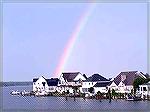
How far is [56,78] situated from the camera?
25266mm

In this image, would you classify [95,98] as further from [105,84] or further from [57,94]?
[57,94]

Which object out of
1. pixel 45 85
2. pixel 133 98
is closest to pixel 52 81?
pixel 45 85

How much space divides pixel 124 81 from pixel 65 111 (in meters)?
6.99

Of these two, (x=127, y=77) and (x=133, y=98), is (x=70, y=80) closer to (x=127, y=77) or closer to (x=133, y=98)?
(x=127, y=77)

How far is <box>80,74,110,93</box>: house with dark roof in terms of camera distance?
810 inches

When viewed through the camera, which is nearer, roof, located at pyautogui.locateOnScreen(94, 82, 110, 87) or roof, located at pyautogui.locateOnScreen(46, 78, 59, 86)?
roof, located at pyautogui.locateOnScreen(94, 82, 110, 87)

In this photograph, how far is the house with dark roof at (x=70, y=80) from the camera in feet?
76.1

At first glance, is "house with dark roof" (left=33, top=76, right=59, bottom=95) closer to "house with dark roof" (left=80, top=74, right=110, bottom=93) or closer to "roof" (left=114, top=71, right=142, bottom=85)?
"house with dark roof" (left=80, top=74, right=110, bottom=93)

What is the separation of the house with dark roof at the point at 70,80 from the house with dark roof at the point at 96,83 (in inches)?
30.0

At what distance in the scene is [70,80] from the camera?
23734mm

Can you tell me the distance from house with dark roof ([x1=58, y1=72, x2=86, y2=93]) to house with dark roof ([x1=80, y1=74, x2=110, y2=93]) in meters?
0.76

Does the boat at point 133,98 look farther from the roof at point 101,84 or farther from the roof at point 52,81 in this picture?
the roof at point 52,81

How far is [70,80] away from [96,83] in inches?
111

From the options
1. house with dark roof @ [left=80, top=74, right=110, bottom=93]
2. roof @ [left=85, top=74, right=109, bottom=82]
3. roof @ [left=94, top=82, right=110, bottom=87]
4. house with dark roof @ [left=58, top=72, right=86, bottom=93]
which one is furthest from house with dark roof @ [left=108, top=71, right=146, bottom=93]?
house with dark roof @ [left=58, top=72, right=86, bottom=93]
